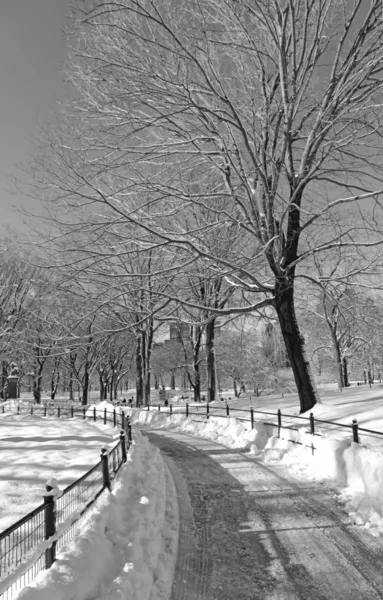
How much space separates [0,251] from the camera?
89.5ft

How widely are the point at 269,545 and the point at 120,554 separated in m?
2.02

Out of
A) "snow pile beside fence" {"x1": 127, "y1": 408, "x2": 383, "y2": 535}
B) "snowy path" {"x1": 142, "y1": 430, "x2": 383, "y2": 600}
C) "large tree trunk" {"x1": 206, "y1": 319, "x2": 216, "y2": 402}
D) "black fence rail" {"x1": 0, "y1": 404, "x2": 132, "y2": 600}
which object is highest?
"large tree trunk" {"x1": 206, "y1": 319, "x2": 216, "y2": 402}

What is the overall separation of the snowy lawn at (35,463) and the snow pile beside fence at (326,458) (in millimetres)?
4272

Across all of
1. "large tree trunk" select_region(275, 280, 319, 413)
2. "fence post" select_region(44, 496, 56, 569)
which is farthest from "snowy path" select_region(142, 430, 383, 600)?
"large tree trunk" select_region(275, 280, 319, 413)

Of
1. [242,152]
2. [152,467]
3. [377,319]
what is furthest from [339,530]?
[242,152]

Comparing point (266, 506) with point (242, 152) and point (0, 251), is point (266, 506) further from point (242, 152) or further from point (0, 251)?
point (0, 251)

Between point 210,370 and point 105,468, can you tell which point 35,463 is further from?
point 210,370

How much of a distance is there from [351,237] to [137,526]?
10.8 m

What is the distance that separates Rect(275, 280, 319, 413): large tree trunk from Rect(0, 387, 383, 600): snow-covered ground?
78cm

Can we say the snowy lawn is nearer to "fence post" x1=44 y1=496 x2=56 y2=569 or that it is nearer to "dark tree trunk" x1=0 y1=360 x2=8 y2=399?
"fence post" x1=44 y1=496 x2=56 y2=569

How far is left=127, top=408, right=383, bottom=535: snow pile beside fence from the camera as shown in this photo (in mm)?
6726

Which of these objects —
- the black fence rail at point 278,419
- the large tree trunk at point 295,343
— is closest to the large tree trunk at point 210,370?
the black fence rail at point 278,419

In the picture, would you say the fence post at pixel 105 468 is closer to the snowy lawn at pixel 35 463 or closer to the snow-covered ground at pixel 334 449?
the snowy lawn at pixel 35 463

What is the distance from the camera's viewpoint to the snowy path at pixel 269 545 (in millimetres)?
4469
